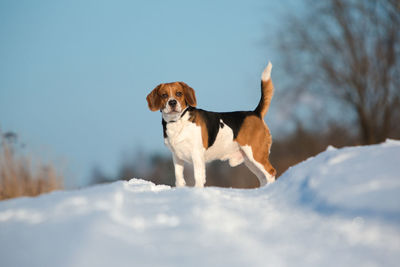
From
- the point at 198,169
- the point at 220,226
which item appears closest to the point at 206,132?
the point at 198,169

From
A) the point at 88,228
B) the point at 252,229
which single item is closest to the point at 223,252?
the point at 252,229

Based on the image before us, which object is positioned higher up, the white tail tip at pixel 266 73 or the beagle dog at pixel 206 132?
the white tail tip at pixel 266 73

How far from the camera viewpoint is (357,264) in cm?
141

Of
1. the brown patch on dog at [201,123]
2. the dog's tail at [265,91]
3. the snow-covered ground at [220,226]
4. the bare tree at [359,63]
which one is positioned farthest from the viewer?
the bare tree at [359,63]

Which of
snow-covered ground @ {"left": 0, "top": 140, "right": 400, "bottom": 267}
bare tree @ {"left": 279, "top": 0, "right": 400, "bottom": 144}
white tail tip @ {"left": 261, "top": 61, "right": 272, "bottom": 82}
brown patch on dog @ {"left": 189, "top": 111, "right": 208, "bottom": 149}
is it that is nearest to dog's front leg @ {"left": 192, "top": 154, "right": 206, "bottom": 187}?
brown patch on dog @ {"left": 189, "top": 111, "right": 208, "bottom": 149}

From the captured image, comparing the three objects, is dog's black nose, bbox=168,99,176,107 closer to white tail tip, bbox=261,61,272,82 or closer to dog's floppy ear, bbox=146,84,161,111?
dog's floppy ear, bbox=146,84,161,111

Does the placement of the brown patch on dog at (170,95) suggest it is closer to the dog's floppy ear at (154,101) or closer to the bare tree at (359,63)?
the dog's floppy ear at (154,101)

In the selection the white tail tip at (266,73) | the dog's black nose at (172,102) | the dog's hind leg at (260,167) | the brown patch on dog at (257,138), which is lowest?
the dog's hind leg at (260,167)

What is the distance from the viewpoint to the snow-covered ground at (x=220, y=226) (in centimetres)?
139

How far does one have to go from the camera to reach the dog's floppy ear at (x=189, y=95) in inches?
171

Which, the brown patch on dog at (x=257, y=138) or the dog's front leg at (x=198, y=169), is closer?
the dog's front leg at (x=198, y=169)

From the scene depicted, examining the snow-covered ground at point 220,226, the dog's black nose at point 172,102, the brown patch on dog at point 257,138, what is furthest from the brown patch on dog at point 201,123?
the snow-covered ground at point 220,226

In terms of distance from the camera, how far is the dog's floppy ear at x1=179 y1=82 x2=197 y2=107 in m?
4.34

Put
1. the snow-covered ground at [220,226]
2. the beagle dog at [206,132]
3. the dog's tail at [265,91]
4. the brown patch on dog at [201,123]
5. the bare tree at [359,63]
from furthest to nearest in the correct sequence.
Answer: the bare tree at [359,63]
the dog's tail at [265,91]
the brown patch on dog at [201,123]
the beagle dog at [206,132]
the snow-covered ground at [220,226]
